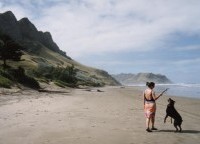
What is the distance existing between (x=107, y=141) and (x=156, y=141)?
177cm

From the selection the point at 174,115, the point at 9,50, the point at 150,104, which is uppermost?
the point at 9,50

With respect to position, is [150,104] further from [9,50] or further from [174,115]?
[9,50]

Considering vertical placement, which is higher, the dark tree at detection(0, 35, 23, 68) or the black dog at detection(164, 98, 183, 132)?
the dark tree at detection(0, 35, 23, 68)

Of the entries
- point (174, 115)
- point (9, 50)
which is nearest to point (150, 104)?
point (174, 115)

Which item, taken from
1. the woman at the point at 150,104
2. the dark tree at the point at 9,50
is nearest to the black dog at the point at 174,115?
the woman at the point at 150,104

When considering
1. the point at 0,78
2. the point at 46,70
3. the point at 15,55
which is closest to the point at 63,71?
the point at 46,70

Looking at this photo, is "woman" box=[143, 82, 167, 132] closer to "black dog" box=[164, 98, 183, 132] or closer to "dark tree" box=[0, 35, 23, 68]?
"black dog" box=[164, 98, 183, 132]

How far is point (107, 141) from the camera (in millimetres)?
12258

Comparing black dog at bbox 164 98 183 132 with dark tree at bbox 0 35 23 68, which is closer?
black dog at bbox 164 98 183 132

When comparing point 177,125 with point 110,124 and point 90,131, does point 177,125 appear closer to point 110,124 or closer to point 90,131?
point 110,124

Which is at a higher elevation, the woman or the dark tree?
the dark tree

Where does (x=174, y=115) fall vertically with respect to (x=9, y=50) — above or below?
below

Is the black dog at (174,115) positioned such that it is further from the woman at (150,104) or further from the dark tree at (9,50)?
the dark tree at (9,50)

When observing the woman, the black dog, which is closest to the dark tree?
the woman
